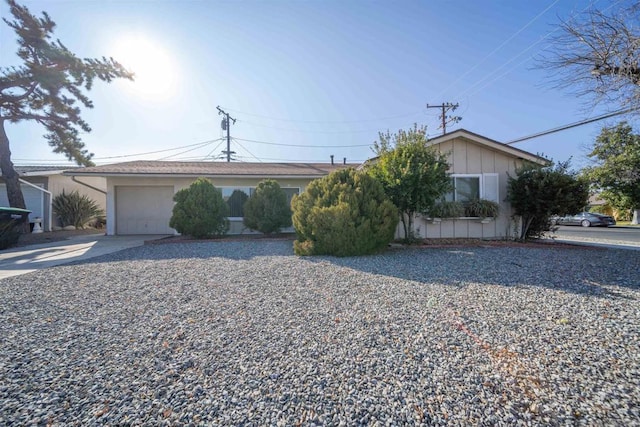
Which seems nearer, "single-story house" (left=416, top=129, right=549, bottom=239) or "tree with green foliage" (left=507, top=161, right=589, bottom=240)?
"tree with green foliage" (left=507, top=161, right=589, bottom=240)

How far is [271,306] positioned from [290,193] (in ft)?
27.6

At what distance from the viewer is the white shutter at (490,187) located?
830cm

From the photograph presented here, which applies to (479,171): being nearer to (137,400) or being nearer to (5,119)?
(137,400)

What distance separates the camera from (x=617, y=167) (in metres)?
16.9

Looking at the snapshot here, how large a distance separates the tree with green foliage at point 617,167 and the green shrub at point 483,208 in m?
15.2

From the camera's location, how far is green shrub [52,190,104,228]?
1369cm

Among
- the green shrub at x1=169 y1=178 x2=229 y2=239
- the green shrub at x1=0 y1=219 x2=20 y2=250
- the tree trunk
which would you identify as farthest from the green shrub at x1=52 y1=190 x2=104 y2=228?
the green shrub at x1=169 y1=178 x2=229 y2=239

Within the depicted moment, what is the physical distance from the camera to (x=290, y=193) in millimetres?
11273

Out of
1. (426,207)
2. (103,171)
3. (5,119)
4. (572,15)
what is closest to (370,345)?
(426,207)

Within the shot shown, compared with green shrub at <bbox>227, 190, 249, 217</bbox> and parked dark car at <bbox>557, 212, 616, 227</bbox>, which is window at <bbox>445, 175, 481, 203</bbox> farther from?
parked dark car at <bbox>557, 212, 616, 227</bbox>

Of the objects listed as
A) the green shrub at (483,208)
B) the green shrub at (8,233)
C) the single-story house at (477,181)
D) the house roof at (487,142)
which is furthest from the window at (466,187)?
the green shrub at (8,233)

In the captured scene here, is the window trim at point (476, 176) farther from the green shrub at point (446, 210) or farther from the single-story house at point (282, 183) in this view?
the green shrub at point (446, 210)

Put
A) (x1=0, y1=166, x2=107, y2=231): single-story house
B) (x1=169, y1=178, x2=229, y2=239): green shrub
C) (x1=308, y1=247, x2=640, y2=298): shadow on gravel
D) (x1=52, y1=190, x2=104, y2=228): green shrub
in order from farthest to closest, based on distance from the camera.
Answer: (x1=52, y1=190, x2=104, y2=228): green shrub < (x1=0, y1=166, x2=107, y2=231): single-story house < (x1=169, y1=178, x2=229, y2=239): green shrub < (x1=308, y1=247, x2=640, y2=298): shadow on gravel

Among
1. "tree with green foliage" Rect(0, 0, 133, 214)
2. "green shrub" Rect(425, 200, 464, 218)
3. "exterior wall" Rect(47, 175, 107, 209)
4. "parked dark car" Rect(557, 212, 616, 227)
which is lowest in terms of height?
"parked dark car" Rect(557, 212, 616, 227)
